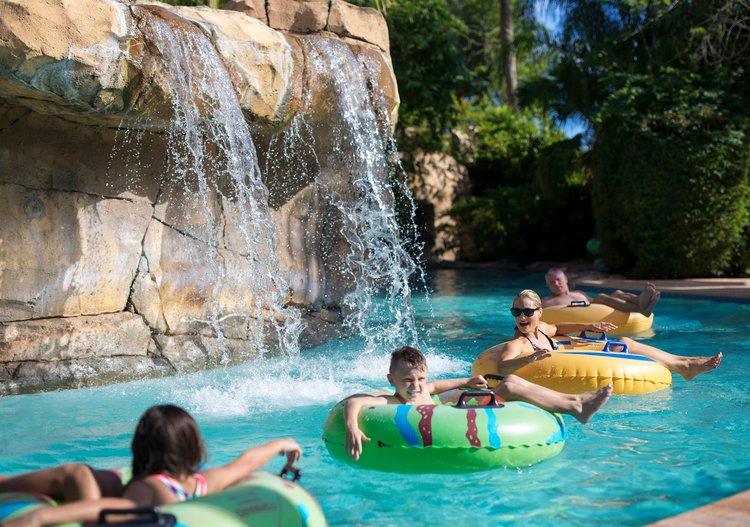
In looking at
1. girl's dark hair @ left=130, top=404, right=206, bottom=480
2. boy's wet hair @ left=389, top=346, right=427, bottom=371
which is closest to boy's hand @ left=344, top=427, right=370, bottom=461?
boy's wet hair @ left=389, top=346, right=427, bottom=371

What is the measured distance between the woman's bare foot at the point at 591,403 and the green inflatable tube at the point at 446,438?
0.34m

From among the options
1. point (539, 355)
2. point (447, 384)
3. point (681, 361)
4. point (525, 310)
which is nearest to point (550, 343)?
point (525, 310)

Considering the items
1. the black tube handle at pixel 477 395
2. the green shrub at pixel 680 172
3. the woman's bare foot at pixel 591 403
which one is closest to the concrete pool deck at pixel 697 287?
the green shrub at pixel 680 172

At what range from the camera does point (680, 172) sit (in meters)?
14.3

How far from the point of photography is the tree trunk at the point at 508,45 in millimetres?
22980

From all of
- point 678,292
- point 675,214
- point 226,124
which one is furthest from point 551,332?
point 675,214

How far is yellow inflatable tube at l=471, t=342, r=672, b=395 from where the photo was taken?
6.08 meters

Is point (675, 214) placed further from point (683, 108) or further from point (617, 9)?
point (617, 9)

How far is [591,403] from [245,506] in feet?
8.00

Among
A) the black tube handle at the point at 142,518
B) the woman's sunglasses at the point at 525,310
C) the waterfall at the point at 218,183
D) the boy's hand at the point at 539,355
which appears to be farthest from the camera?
the waterfall at the point at 218,183

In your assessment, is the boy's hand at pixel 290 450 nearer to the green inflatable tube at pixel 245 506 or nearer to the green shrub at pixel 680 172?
the green inflatable tube at pixel 245 506

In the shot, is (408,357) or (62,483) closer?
(62,483)

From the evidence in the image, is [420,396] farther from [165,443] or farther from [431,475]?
[165,443]

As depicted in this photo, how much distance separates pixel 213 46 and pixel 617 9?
513 inches
